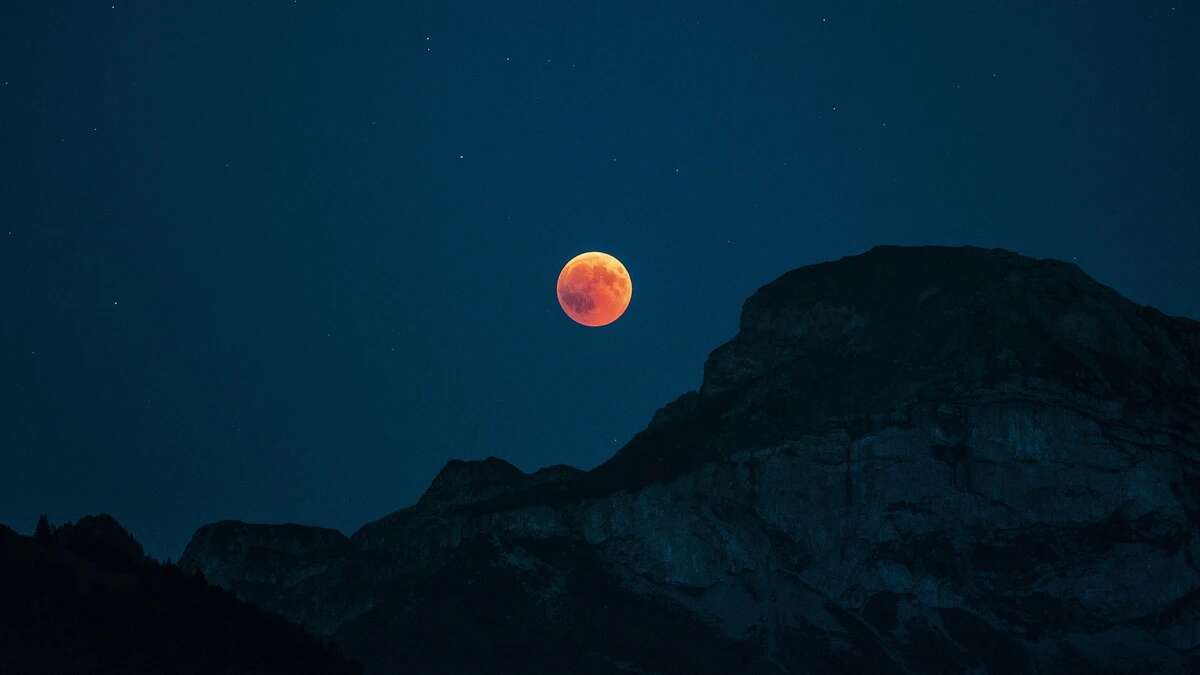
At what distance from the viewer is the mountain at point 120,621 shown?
99312 mm

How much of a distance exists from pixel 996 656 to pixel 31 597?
143673 millimetres

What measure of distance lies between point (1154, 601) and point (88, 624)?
161m

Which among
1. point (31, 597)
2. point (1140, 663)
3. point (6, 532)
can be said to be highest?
point (6, 532)

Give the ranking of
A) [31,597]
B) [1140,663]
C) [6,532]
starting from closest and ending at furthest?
[31,597] → [6,532] → [1140,663]

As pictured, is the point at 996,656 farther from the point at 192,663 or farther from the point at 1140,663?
the point at 192,663

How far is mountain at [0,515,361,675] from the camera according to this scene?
326ft

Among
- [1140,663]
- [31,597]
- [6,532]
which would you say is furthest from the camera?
[1140,663]

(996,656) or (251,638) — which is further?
(996,656)

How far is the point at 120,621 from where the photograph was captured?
10644 centimetres

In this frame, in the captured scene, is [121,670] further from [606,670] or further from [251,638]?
[606,670]

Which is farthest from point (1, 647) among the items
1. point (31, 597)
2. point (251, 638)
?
point (251, 638)

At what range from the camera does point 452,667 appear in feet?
643

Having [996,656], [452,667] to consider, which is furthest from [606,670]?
[996,656]

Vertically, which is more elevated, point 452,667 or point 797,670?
point 452,667
